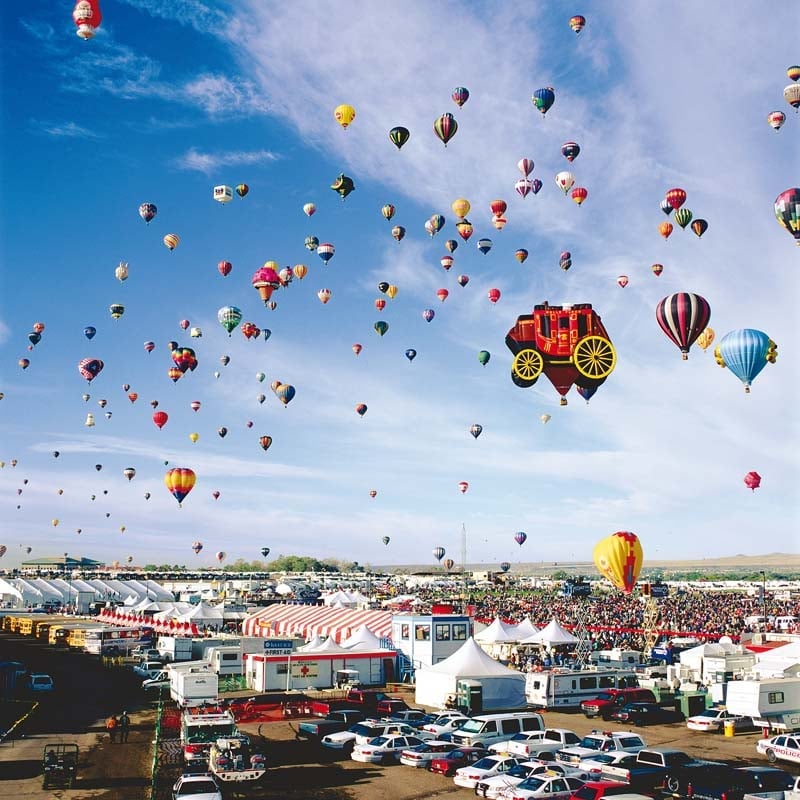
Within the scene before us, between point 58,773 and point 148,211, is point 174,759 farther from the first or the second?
point 148,211

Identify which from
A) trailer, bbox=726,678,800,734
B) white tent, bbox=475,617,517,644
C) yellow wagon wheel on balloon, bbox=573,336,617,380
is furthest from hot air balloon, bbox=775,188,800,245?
white tent, bbox=475,617,517,644

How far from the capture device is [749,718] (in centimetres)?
3306

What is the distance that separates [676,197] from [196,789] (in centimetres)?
5318

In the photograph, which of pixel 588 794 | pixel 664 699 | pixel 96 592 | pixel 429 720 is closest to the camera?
pixel 588 794

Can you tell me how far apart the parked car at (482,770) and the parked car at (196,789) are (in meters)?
7.03

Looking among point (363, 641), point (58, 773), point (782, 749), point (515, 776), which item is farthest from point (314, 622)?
point (515, 776)

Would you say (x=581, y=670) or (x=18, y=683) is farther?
(x=18, y=683)

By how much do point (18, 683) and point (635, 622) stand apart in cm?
5417

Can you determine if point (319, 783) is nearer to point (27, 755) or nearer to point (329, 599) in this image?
point (27, 755)

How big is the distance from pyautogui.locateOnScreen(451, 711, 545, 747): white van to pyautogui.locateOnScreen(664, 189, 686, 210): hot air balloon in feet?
142

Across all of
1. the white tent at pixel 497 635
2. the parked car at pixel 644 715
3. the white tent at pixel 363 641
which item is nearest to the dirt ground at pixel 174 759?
the parked car at pixel 644 715

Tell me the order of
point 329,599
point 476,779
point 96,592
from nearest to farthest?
point 476,779
point 329,599
point 96,592

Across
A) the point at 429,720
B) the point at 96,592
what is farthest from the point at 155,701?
the point at 96,592

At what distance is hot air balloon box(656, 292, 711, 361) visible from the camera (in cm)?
4498
